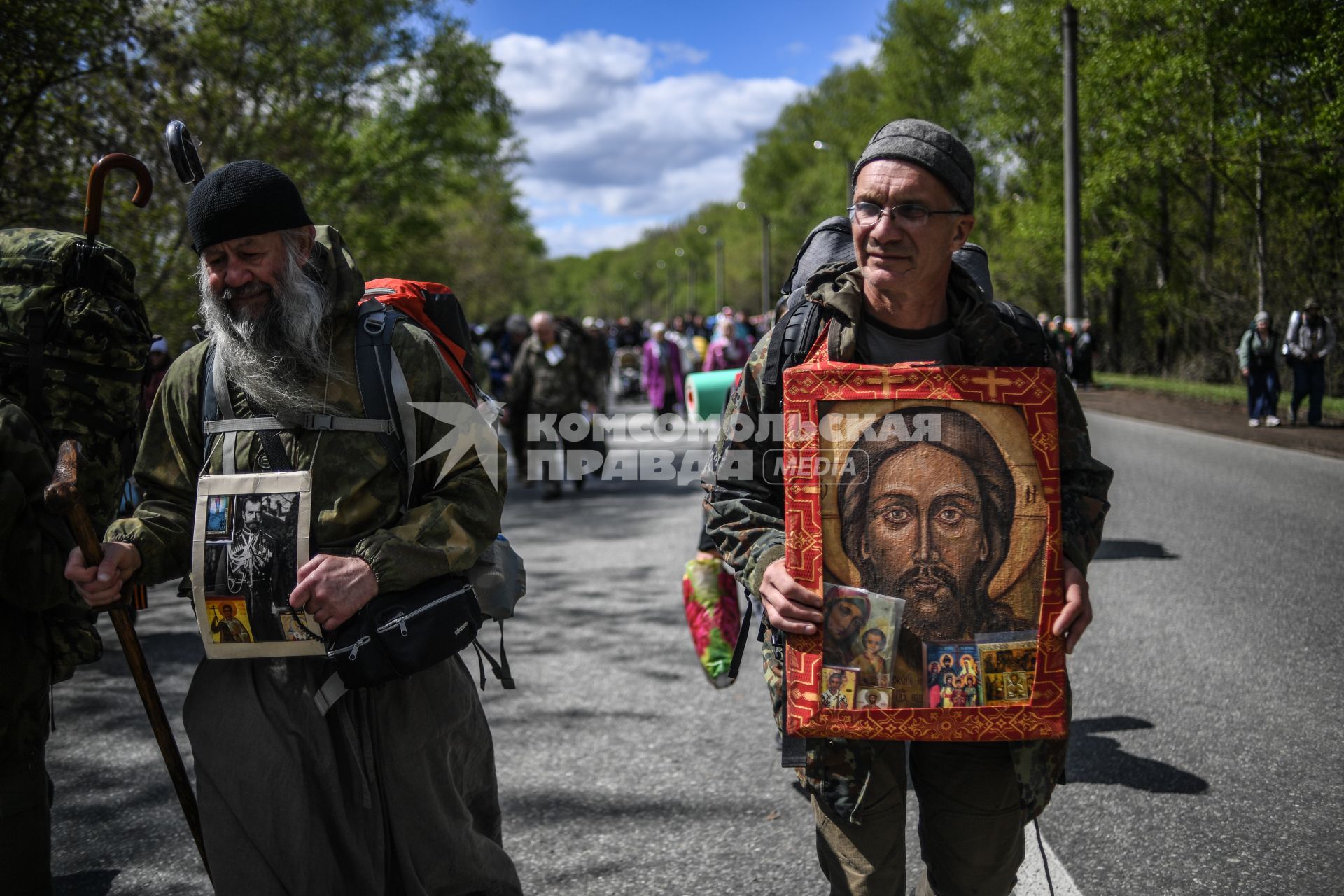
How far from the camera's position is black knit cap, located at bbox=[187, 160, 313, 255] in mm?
2443

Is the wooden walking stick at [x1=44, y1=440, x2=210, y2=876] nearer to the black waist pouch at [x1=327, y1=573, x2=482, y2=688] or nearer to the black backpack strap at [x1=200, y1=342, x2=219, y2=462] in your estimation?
the black backpack strap at [x1=200, y1=342, x2=219, y2=462]

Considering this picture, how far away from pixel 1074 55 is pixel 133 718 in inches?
817

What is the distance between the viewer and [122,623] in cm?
252

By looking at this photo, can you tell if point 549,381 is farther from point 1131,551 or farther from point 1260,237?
point 1260,237

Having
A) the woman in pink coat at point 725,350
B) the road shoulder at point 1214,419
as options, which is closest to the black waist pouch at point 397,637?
the woman in pink coat at point 725,350

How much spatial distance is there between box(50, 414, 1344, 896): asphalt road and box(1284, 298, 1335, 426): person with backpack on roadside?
30.3 ft

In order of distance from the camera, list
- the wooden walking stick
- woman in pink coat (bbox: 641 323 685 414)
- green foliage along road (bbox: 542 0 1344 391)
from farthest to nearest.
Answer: woman in pink coat (bbox: 641 323 685 414) → green foliage along road (bbox: 542 0 1344 391) → the wooden walking stick

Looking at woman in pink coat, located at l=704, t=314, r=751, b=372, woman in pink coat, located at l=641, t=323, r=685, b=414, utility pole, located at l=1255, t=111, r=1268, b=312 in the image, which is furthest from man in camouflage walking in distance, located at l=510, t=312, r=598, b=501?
utility pole, located at l=1255, t=111, r=1268, b=312

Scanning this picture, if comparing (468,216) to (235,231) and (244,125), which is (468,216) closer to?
(244,125)

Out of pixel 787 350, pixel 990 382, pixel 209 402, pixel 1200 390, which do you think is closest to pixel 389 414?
pixel 209 402

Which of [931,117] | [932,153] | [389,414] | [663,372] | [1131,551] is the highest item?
[931,117]

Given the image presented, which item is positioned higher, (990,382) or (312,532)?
(990,382)

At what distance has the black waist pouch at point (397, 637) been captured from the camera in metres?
2.37

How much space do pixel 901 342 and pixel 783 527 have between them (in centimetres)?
47
